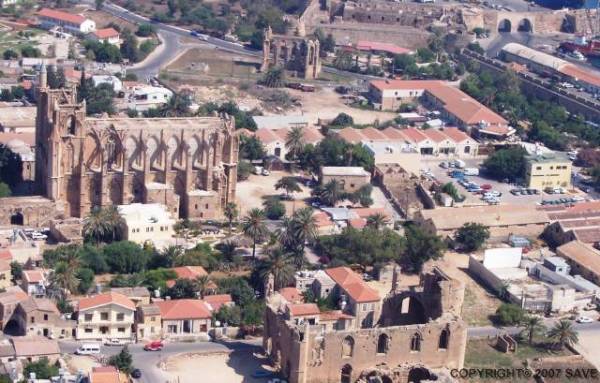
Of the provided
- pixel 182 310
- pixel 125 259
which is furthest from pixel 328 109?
pixel 182 310

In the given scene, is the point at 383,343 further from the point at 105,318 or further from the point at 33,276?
the point at 33,276

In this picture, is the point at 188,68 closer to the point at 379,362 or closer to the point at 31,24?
the point at 31,24

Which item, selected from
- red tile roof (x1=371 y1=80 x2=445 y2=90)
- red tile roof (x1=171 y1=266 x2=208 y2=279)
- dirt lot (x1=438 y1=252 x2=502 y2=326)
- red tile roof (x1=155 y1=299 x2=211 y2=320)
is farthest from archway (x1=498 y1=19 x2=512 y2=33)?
red tile roof (x1=155 y1=299 x2=211 y2=320)

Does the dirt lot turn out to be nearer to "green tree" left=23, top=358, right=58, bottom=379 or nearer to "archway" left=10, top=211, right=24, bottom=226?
"green tree" left=23, top=358, right=58, bottom=379

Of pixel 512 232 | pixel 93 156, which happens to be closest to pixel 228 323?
pixel 93 156

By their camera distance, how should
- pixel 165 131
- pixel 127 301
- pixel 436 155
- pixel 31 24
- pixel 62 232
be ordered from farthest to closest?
pixel 31 24 → pixel 436 155 → pixel 165 131 → pixel 62 232 → pixel 127 301

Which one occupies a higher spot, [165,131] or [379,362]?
[165,131]
